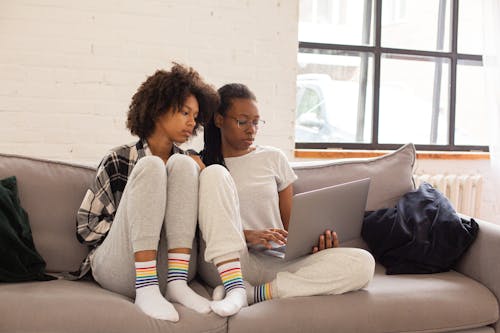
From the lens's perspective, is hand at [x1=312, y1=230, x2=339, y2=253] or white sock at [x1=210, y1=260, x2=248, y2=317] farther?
hand at [x1=312, y1=230, x2=339, y2=253]

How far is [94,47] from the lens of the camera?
3008 millimetres

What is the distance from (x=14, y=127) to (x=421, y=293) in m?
2.16

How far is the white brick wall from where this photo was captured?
116 inches

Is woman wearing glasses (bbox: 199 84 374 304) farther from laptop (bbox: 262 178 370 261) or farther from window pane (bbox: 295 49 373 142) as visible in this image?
window pane (bbox: 295 49 373 142)

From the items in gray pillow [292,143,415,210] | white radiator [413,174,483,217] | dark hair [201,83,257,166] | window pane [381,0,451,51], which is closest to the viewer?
dark hair [201,83,257,166]

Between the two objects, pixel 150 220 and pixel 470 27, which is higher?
pixel 470 27

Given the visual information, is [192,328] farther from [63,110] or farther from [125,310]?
[63,110]

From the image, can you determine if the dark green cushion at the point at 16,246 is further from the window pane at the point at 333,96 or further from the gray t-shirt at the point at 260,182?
the window pane at the point at 333,96

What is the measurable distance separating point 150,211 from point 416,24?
2.74 meters

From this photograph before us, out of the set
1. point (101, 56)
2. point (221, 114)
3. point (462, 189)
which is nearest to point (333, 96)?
point (462, 189)

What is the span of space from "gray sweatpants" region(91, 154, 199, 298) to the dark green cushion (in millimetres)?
190

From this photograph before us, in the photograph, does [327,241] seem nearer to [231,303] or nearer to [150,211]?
[231,303]

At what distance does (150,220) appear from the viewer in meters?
1.59

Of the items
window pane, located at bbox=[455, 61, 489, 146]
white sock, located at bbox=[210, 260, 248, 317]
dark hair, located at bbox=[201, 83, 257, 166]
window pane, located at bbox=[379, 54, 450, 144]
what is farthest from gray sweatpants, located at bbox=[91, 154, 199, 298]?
window pane, located at bbox=[455, 61, 489, 146]
